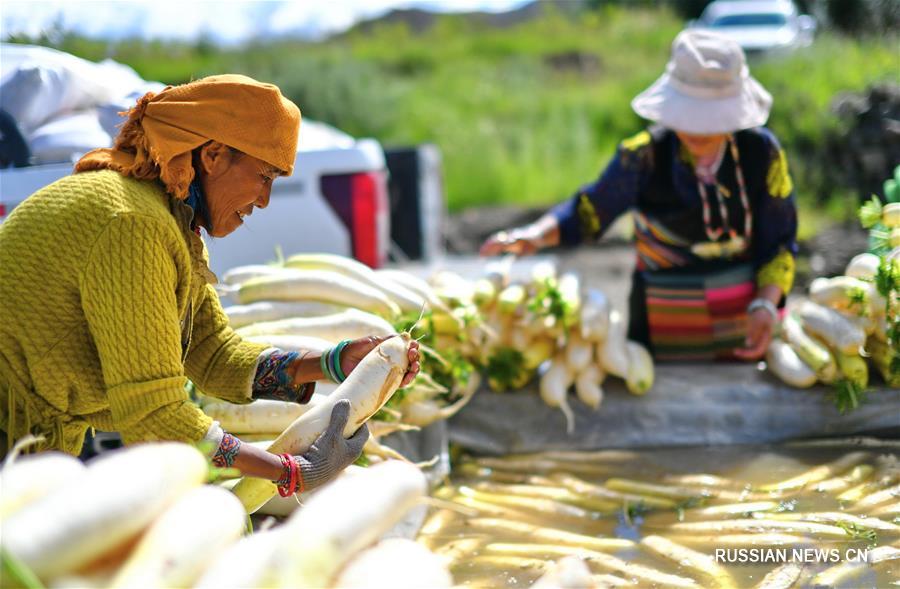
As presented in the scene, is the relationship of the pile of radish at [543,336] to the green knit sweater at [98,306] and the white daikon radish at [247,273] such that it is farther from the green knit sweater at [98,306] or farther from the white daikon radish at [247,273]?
the green knit sweater at [98,306]

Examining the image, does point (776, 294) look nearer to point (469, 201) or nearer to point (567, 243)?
point (567, 243)

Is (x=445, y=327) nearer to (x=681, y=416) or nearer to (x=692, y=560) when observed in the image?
(x=681, y=416)

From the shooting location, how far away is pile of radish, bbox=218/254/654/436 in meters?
3.61

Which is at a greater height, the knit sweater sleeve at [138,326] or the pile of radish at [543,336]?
the knit sweater sleeve at [138,326]

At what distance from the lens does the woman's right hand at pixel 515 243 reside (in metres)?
4.21

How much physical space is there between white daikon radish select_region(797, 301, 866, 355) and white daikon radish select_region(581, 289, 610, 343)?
811 millimetres

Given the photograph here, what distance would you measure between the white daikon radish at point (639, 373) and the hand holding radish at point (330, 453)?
1912 millimetres

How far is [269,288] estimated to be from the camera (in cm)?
375

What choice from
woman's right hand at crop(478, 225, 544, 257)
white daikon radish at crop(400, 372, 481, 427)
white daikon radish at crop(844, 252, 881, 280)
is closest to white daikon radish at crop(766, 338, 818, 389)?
white daikon radish at crop(844, 252, 881, 280)

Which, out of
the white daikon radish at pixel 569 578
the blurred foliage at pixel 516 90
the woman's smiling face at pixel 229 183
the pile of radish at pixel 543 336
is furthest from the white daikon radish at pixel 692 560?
the blurred foliage at pixel 516 90

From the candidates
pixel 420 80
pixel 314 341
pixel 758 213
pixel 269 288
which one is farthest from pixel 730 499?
pixel 420 80

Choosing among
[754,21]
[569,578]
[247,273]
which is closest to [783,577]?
[569,578]

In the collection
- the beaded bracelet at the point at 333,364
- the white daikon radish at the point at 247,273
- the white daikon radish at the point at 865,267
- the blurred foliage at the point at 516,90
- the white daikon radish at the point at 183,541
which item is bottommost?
the blurred foliage at the point at 516,90

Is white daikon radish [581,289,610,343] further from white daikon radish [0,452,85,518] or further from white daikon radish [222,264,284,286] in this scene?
white daikon radish [0,452,85,518]
